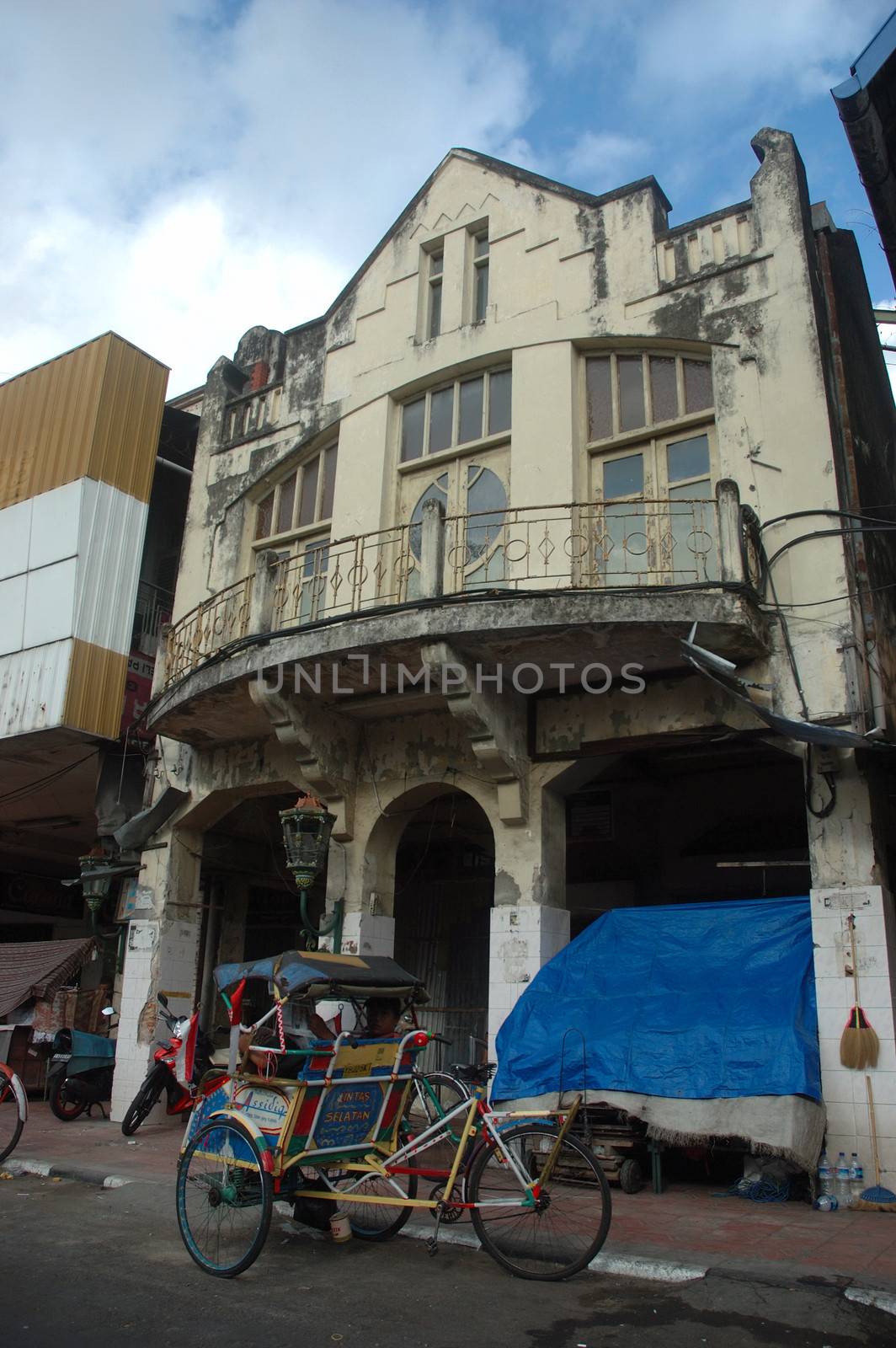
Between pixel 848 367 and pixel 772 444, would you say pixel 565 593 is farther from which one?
pixel 848 367

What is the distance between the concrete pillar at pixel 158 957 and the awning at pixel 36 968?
6.45ft

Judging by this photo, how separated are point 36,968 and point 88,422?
26.7 feet

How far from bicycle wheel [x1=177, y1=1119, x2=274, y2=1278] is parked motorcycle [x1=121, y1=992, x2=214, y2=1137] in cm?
358

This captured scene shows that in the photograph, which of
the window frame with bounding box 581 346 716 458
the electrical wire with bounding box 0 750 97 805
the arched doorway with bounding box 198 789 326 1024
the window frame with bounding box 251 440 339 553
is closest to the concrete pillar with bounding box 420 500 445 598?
the window frame with bounding box 581 346 716 458

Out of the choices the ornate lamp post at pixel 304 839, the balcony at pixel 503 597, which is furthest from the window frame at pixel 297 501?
the ornate lamp post at pixel 304 839

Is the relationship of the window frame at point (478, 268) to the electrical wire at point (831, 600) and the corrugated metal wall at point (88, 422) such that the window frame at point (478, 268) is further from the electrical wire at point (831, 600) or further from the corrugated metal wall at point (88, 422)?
the corrugated metal wall at point (88, 422)

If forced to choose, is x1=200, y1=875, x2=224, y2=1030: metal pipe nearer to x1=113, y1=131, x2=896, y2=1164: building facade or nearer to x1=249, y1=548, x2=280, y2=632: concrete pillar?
x1=113, y1=131, x2=896, y2=1164: building facade

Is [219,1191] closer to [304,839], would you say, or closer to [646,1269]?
[646,1269]

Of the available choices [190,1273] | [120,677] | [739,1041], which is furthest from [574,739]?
[120,677]

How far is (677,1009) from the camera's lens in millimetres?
8203

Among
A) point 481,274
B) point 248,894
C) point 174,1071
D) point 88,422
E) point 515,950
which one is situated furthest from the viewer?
point 248,894

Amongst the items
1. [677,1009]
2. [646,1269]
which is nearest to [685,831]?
[677,1009]

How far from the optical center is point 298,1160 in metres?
5.68

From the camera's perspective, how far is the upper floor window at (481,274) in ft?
41.6
